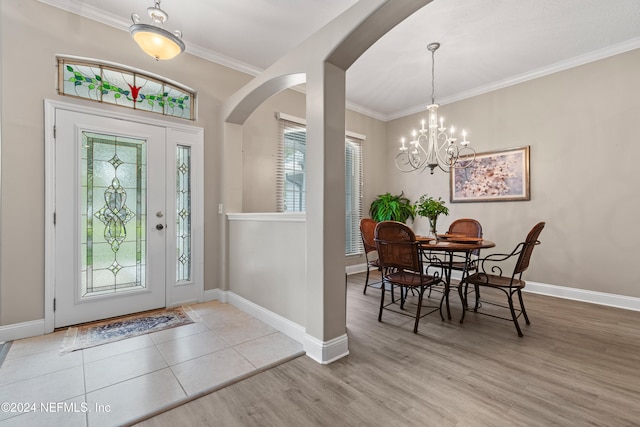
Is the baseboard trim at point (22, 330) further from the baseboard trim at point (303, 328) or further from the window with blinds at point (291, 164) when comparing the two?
the window with blinds at point (291, 164)

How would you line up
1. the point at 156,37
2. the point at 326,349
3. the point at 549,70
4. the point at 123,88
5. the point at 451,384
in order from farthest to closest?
1. the point at 549,70
2. the point at 123,88
3. the point at 156,37
4. the point at 326,349
5. the point at 451,384

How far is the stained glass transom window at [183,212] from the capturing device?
10.7 feet

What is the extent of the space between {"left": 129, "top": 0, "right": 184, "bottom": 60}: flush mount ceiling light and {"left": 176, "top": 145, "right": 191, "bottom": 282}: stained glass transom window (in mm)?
1121

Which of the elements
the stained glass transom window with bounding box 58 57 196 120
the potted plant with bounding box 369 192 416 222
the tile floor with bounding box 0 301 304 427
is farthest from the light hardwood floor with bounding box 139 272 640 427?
the stained glass transom window with bounding box 58 57 196 120

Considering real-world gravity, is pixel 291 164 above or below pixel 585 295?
above

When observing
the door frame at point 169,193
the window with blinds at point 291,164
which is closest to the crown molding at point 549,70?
the window with blinds at point 291,164

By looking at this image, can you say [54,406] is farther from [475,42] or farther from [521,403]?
[475,42]

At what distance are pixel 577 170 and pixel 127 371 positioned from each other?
5118mm

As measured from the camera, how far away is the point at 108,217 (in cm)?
284

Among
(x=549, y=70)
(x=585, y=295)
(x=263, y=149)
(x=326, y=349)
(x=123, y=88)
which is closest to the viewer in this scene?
(x=326, y=349)

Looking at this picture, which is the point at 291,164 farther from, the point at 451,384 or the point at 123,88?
the point at 451,384

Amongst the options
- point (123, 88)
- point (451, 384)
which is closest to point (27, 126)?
point (123, 88)

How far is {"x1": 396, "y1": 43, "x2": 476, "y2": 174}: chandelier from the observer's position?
3.29 m

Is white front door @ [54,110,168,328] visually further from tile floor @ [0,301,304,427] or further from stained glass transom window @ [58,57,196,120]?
tile floor @ [0,301,304,427]
